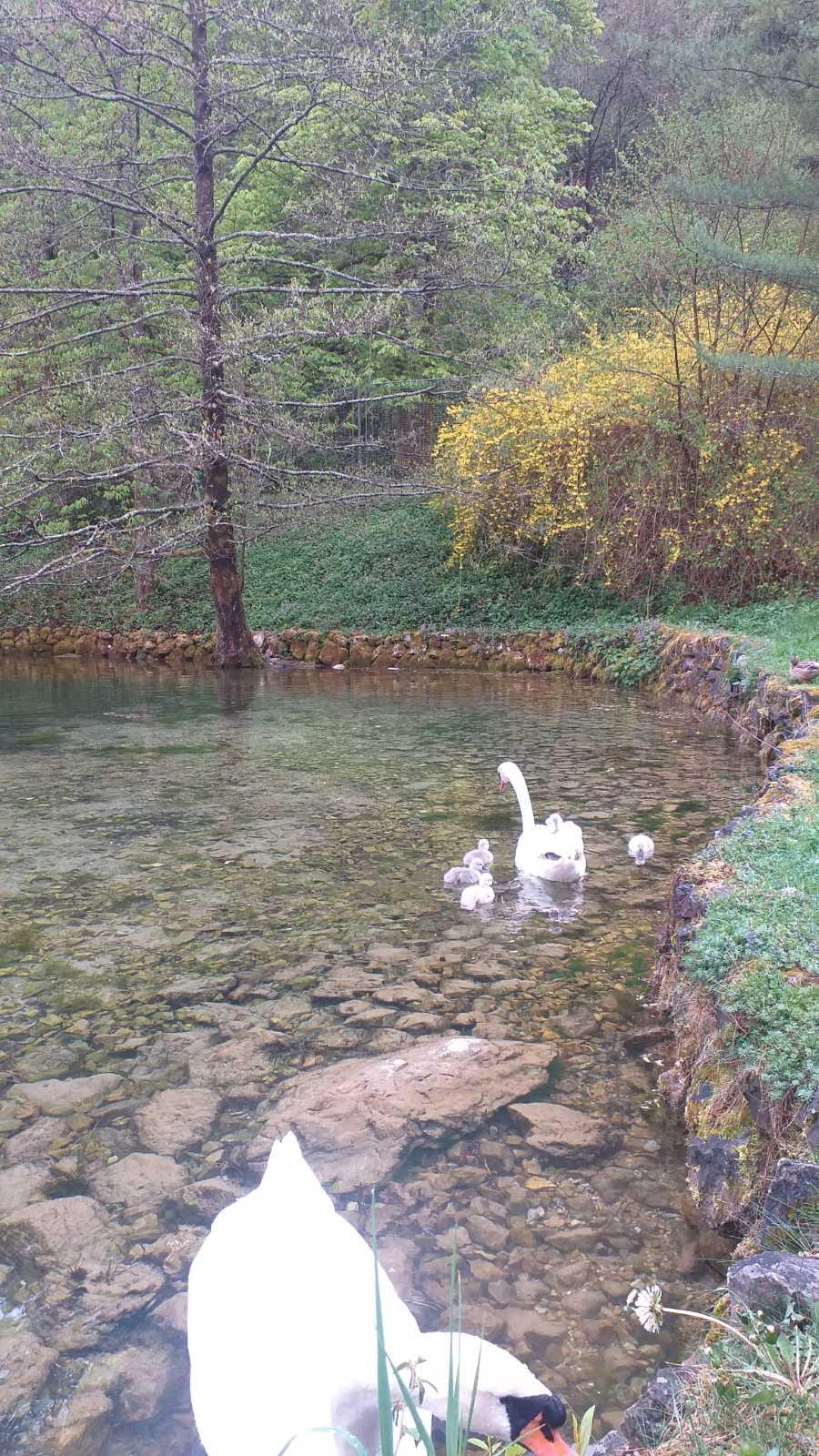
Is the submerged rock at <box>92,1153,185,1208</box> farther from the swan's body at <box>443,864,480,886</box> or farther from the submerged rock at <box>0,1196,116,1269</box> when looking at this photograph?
the swan's body at <box>443,864,480,886</box>

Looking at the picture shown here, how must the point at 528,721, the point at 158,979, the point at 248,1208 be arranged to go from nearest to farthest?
the point at 248,1208 < the point at 158,979 < the point at 528,721

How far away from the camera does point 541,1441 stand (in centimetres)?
162

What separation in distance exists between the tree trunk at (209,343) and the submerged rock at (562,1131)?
10169mm

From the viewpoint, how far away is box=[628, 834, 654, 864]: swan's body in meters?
5.54

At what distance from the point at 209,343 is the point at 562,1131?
11774mm

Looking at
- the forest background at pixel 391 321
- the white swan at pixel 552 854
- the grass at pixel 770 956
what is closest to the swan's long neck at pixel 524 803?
the white swan at pixel 552 854

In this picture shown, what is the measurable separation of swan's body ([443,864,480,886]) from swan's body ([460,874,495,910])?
0.14 feet

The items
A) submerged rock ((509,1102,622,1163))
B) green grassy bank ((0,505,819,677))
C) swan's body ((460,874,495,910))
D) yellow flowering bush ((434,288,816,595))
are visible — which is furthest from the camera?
green grassy bank ((0,505,819,677))

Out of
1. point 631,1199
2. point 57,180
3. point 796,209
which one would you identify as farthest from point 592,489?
point 631,1199

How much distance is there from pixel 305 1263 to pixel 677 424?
14972 mm

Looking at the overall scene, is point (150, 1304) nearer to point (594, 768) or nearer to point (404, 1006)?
point (404, 1006)

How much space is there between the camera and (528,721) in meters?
10.7

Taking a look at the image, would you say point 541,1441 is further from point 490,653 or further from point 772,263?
point 490,653

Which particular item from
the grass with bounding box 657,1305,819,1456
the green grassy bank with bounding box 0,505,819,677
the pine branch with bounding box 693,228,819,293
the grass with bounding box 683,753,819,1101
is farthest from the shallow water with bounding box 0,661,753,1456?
the green grassy bank with bounding box 0,505,819,677
